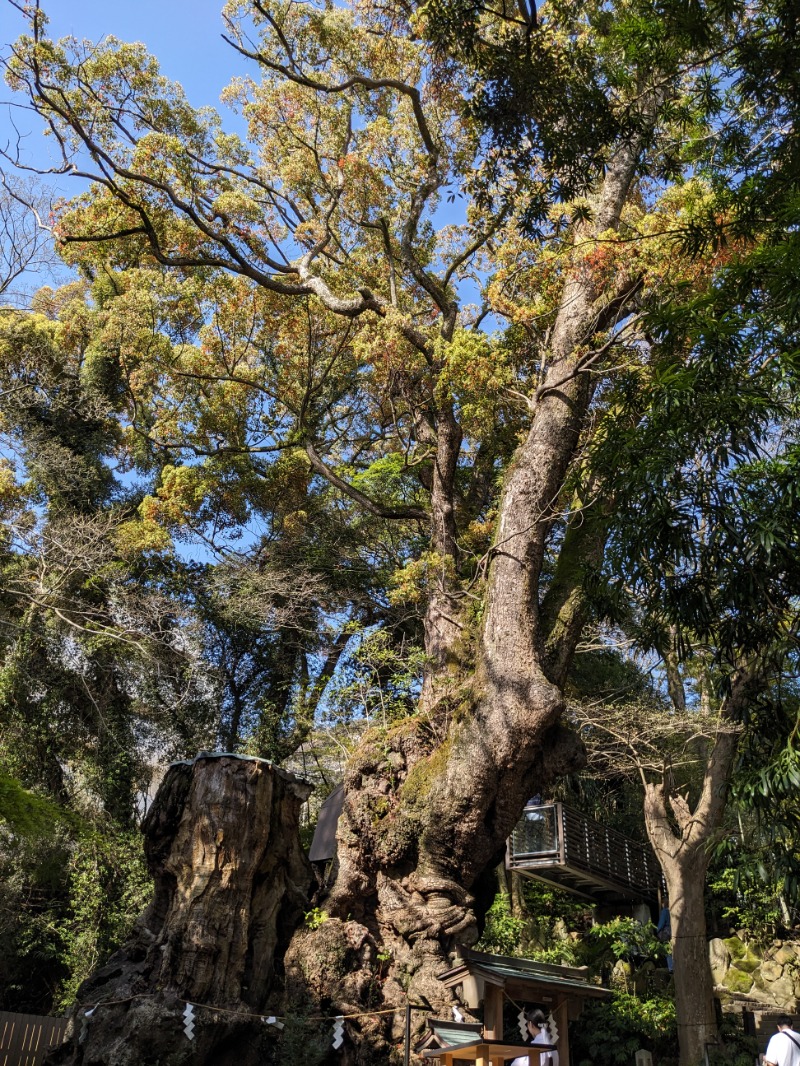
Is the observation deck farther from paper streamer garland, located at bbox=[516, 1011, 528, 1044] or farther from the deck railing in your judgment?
paper streamer garland, located at bbox=[516, 1011, 528, 1044]

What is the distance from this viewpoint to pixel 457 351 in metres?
10.1

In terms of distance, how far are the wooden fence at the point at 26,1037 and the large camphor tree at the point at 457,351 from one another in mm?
4130

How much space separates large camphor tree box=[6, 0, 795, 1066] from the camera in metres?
6.61

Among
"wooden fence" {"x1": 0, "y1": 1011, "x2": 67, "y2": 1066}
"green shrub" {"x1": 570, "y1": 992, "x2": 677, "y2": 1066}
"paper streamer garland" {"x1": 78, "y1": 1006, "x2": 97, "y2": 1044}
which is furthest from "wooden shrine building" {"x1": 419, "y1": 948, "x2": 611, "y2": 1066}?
"wooden fence" {"x1": 0, "y1": 1011, "x2": 67, "y2": 1066}

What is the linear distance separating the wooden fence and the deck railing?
6814 mm

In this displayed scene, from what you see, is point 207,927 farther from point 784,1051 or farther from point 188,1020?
point 784,1051

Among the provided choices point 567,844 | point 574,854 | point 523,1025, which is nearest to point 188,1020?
point 523,1025

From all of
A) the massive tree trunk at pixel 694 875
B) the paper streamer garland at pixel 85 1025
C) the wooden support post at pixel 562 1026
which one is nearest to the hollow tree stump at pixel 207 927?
the paper streamer garland at pixel 85 1025

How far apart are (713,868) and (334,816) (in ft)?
29.2

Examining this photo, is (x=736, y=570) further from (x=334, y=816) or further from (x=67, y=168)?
(x=67, y=168)

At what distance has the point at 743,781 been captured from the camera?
557 cm

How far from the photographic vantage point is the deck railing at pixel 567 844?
43.5 ft

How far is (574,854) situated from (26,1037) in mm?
7816

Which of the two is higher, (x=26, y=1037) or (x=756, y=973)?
(x=756, y=973)
